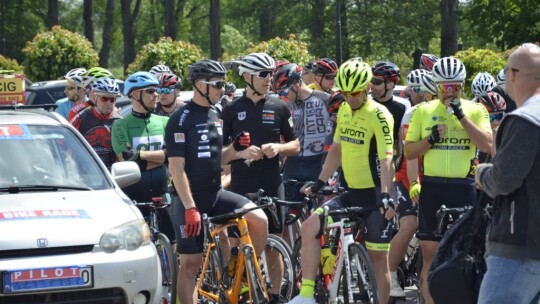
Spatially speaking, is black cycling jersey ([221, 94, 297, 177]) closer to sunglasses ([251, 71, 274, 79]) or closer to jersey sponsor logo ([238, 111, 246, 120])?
jersey sponsor logo ([238, 111, 246, 120])

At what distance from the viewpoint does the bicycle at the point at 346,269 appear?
27.4 ft

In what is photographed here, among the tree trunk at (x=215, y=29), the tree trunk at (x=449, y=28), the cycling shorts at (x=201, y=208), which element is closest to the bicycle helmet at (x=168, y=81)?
the cycling shorts at (x=201, y=208)

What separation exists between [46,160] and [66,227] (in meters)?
1.12

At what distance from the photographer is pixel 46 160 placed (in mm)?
8648

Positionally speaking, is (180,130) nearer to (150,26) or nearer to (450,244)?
(450,244)

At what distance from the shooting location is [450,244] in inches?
230

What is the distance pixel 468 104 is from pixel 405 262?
6.47ft

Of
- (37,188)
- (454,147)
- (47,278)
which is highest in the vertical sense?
(454,147)

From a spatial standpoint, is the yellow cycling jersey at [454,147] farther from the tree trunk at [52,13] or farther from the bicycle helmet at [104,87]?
the tree trunk at [52,13]

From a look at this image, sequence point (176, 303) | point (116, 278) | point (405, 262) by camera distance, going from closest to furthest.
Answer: point (116, 278)
point (176, 303)
point (405, 262)

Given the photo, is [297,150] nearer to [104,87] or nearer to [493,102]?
[493,102]

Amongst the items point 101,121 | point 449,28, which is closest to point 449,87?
point 101,121

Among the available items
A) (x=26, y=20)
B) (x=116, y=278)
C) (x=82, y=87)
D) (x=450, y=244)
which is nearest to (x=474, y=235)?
(x=450, y=244)

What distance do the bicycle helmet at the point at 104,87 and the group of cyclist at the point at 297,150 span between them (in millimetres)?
460
